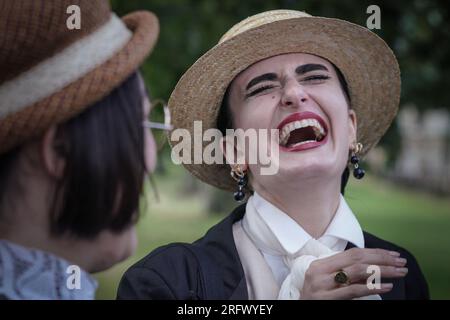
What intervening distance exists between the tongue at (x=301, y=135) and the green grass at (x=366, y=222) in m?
0.28

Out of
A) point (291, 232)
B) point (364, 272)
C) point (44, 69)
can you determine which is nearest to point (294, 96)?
point (291, 232)

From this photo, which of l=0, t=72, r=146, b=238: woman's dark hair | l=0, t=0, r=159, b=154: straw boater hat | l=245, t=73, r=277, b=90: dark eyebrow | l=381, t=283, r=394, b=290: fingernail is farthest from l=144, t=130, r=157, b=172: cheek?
l=381, t=283, r=394, b=290: fingernail

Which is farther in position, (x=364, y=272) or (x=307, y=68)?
(x=307, y=68)

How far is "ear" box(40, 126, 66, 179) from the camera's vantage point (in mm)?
1250

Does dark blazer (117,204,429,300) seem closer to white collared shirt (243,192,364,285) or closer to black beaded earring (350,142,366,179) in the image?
white collared shirt (243,192,364,285)

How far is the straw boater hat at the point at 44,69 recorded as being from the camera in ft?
3.97

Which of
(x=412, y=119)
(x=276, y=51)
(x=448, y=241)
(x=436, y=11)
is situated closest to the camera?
(x=276, y=51)

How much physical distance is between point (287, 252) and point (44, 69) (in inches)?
25.4

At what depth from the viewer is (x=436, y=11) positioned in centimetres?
237

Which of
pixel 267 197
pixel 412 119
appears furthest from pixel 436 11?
pixel 267 197

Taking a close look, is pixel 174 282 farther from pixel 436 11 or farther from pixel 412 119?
pixel 412 119

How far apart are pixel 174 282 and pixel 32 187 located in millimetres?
374

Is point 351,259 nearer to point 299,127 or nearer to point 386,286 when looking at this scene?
point 386,286

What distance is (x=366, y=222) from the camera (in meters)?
1.61
